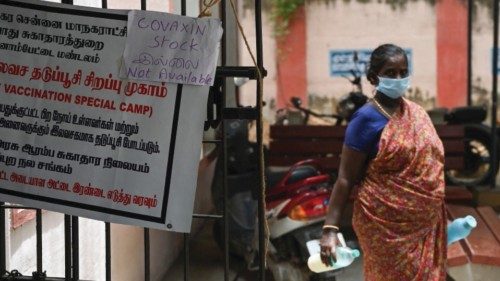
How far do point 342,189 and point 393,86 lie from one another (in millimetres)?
490

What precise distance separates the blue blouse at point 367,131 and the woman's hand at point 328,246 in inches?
14.7

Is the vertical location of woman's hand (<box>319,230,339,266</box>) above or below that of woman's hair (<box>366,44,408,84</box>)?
below

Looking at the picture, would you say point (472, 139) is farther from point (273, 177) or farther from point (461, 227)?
point (461, 227)

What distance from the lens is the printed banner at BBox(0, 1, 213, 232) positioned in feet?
7.45

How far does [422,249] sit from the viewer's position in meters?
2.84

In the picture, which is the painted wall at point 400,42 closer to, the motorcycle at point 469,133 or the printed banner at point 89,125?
the motorcycle at point 469,133

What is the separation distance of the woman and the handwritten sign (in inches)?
35.0

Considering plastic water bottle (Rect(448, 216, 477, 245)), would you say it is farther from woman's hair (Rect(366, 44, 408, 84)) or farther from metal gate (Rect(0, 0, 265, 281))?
metal gate (Rect(0, 0, 265, 281))

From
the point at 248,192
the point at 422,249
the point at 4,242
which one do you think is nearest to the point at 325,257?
the point at 422,249

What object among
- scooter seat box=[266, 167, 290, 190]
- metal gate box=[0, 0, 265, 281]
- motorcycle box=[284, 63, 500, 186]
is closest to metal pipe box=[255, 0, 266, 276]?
metal gate box=[0, 0, 265, 281]

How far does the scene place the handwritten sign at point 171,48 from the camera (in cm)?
223

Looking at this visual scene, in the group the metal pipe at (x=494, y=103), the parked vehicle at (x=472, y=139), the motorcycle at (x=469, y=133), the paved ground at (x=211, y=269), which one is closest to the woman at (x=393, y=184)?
the paved ground at (x=211, y=269)

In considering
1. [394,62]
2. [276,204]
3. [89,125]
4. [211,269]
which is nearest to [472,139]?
[276,204]

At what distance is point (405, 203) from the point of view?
2.77 meters
